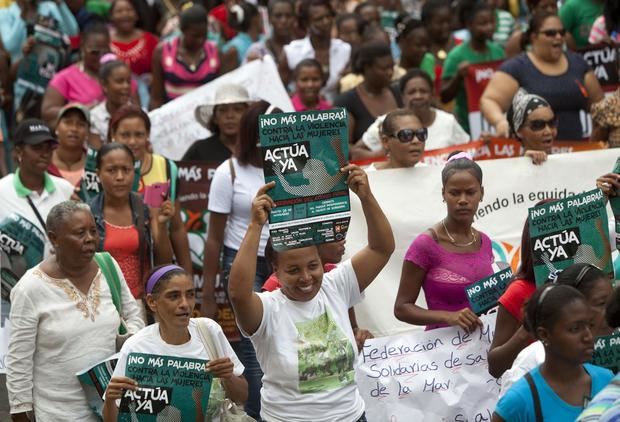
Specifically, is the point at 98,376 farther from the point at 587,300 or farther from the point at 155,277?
the point at 587,300

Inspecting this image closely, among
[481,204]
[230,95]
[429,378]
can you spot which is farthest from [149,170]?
[429,378]

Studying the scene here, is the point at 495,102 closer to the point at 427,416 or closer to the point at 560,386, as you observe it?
the point at 427,416

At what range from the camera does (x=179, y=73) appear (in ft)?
42.7

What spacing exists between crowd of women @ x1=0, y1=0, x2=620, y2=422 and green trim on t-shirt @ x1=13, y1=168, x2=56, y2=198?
11mm

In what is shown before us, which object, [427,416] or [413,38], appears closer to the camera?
[427,416]

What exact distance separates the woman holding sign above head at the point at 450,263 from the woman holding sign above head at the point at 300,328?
0.79 m

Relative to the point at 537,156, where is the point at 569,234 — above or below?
below

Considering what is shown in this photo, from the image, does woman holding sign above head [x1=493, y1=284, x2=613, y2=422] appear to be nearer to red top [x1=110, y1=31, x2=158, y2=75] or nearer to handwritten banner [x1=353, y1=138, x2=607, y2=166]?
handwritten banner [x1=353, y1=138, x2=607, y2=166]

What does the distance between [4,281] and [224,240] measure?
1.51m

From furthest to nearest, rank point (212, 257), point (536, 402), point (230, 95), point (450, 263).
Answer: point (230, 95) < point (212, 257) < point (450, 263) < point (536, 402)

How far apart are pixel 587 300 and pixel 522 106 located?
3.66 m

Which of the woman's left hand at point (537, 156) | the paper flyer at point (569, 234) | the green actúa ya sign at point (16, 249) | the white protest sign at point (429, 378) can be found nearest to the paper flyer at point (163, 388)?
the white protest sign at point (429, 378)

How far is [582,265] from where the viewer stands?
20.0ft

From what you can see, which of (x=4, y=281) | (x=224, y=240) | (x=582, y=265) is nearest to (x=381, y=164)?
(x=224, y=240)
